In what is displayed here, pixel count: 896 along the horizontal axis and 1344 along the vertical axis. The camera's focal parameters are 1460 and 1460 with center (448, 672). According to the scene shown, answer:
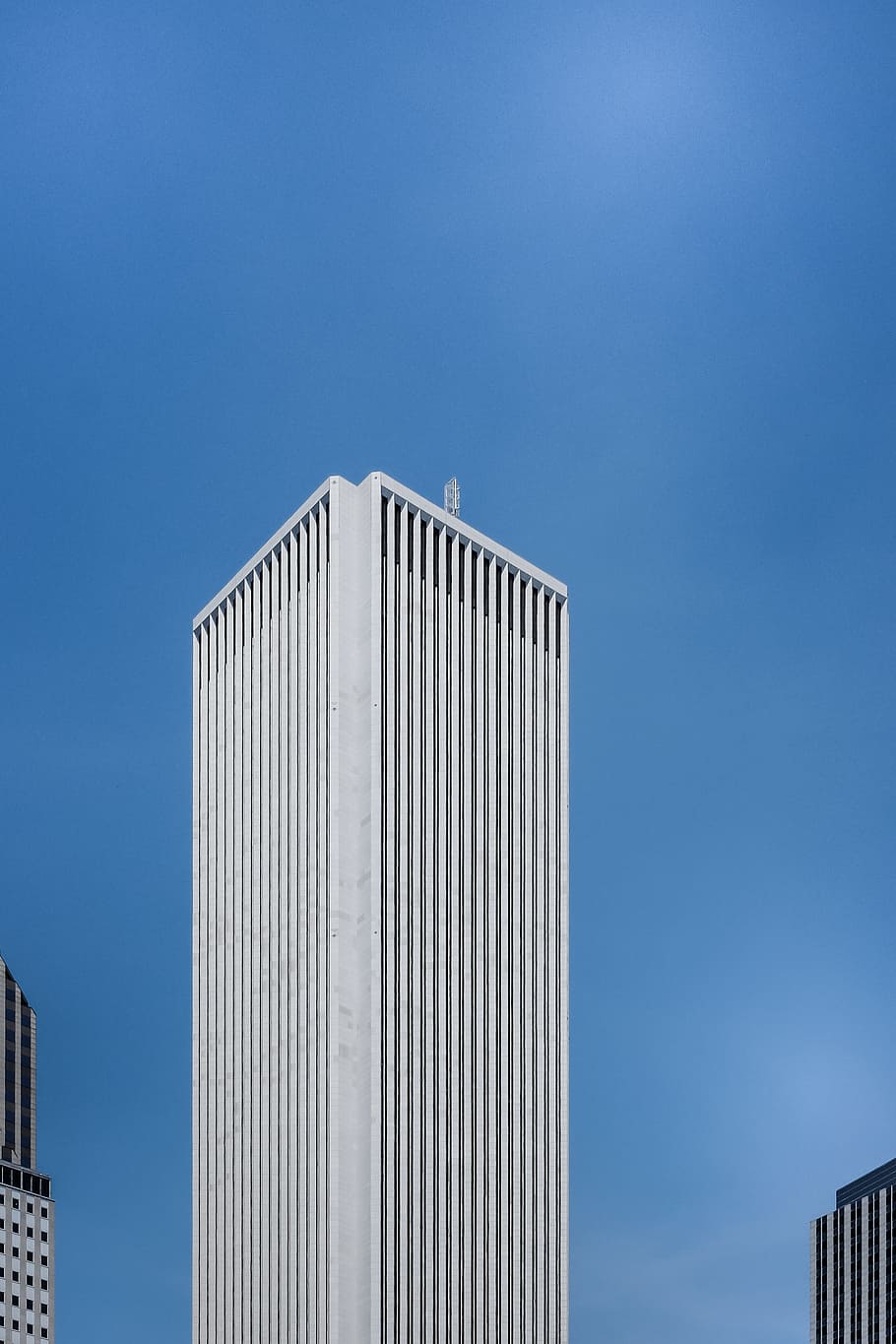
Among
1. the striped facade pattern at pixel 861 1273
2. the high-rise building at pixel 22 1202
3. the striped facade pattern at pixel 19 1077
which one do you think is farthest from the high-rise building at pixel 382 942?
the striped facade pattern at pixel 861 1273

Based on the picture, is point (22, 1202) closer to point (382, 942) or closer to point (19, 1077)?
point (19, 1077)

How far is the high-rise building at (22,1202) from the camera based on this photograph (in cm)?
10425

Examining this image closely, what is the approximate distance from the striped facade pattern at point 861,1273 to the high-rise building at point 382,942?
107276mm

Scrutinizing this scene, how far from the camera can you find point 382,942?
54281 mm

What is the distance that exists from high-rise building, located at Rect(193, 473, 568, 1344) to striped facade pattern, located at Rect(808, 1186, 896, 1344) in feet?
352

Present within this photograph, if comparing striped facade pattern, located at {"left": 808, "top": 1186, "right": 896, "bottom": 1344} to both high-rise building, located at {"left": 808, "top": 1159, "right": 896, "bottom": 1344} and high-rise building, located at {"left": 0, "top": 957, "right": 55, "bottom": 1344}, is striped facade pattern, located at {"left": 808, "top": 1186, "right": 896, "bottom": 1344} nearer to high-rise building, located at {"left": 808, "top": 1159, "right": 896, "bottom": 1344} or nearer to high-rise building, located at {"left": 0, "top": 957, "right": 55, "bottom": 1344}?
high-rise building, located at {"left": 808, "top": 1159, "right": 896, "bottom": 1344}

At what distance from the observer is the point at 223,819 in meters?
66.1

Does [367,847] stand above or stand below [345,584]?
below

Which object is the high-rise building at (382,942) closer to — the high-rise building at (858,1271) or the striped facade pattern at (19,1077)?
the striped facade pattern at (19,1077)

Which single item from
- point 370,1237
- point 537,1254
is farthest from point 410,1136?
point 537,1254

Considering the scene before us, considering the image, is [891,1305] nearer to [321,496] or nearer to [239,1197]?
[239,1197]

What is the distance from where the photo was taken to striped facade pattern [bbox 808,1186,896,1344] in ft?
508

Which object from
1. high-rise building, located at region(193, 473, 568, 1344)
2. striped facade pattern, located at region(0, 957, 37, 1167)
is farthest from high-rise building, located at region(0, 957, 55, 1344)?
high-rise building, located at region(193, 473, 568, 1344)

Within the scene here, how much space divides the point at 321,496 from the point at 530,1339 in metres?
35.5
